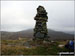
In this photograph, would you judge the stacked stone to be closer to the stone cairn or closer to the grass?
the stone cairn

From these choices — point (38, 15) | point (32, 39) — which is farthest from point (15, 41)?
point (38, 15)

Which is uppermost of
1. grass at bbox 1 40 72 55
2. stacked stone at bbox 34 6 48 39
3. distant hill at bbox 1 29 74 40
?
stacked stone at bbox 34 6 48 39

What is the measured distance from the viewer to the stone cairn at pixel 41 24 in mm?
12797

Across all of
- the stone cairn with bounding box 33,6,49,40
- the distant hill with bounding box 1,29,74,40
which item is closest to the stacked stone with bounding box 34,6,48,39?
the stone cairn with bounding box 33,6,49,40

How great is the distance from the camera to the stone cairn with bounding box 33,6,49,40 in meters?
12.8

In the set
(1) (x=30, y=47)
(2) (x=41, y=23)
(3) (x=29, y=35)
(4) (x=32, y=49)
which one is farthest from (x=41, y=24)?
(4) (x=32, y=49)

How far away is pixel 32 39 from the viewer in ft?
41.9

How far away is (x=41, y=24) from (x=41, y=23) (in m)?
0.10

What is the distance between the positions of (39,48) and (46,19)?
2971 millimetres

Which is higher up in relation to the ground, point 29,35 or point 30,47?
point 29,35

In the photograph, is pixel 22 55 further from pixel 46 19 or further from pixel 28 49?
pixel 46 19

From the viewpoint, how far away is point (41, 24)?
12906 mm

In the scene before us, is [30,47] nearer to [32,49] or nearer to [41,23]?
[32,49]


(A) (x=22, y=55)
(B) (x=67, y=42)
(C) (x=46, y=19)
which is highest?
(C) (x=46, y=19)
